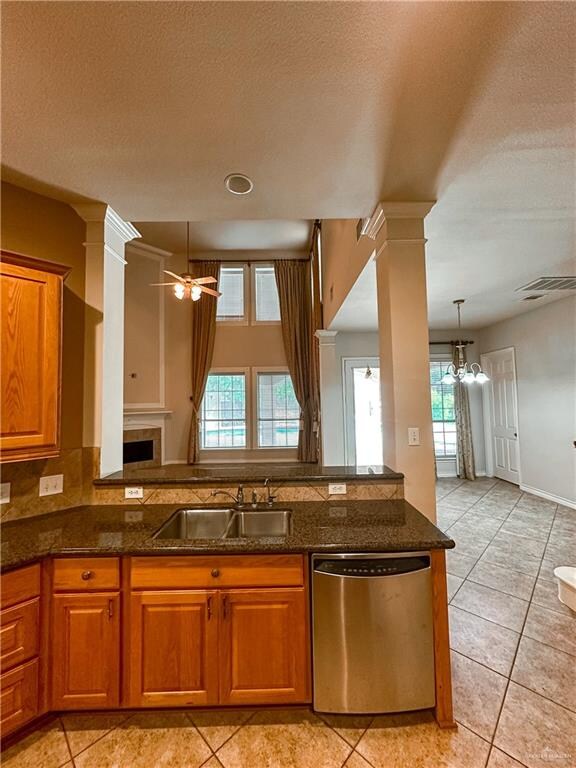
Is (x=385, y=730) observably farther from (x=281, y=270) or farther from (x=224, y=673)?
(x=281, y=270)

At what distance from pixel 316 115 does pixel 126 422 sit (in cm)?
586

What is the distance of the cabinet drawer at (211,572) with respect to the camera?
158 cm

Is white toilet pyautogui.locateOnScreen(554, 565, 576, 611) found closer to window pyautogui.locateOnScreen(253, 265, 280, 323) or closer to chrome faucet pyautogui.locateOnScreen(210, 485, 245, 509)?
chrome faucet pyautogui.locateOnScreen(210, 485, 245, 509)

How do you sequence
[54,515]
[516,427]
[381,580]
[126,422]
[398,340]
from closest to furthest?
[381,580] → [54,515] → [398,340] → [516,427] → [126,422]

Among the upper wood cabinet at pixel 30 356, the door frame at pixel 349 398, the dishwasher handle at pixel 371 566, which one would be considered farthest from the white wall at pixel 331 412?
the upper wood cabinet at pixel 30 356

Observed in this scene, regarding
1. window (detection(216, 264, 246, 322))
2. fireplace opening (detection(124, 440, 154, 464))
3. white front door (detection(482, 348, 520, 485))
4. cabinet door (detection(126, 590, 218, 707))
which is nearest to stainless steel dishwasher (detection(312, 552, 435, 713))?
cabinet door (detection(126, 590, 218, 707))

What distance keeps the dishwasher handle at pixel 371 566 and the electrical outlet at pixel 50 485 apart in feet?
5.47

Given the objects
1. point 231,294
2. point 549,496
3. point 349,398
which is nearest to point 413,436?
point 349,398

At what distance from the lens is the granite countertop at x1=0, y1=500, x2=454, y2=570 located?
1.56 meters

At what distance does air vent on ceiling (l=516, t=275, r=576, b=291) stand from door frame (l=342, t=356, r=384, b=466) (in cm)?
254

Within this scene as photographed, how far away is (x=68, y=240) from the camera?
90.0 inches

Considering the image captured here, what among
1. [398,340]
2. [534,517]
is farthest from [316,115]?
[534,517]

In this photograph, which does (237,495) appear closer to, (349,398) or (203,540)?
(203,540)

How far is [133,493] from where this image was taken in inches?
86.8
